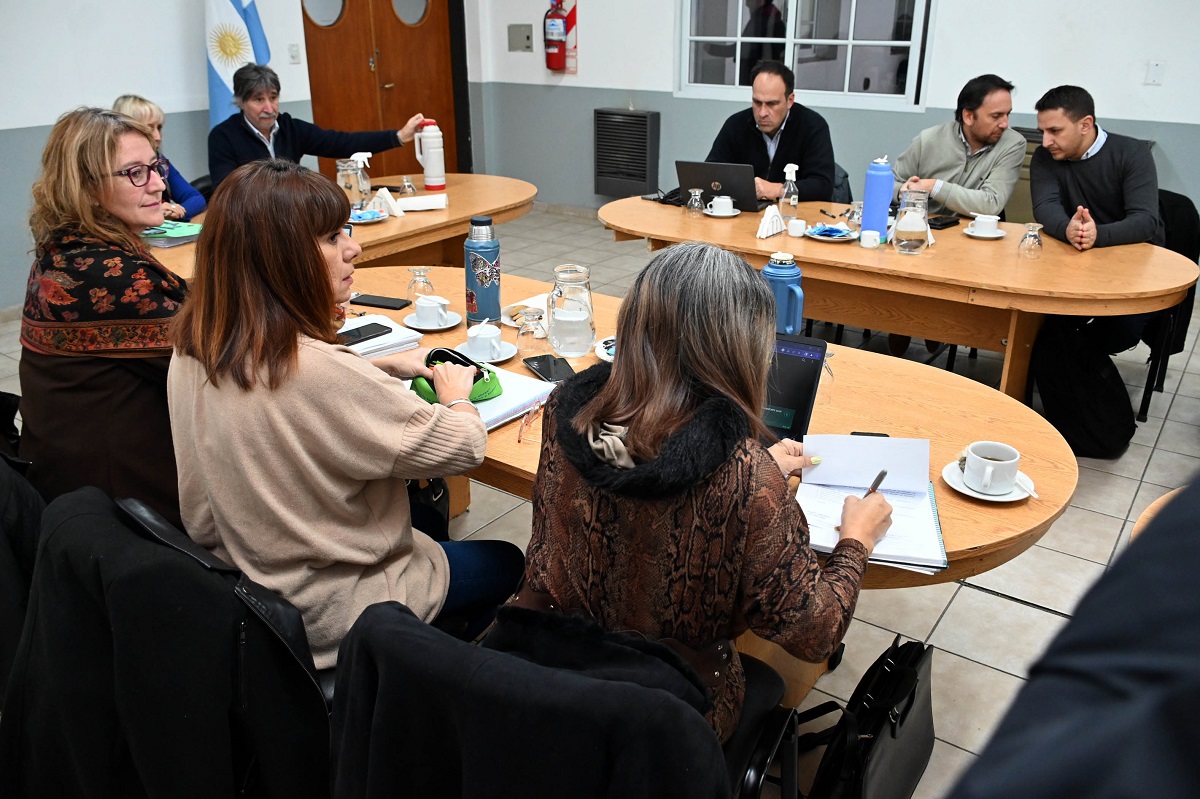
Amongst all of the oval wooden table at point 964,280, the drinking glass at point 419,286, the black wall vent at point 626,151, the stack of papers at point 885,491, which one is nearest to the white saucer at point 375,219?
the oval wooden table at point 964,280

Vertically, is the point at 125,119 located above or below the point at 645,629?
above

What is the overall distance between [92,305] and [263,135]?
2.75 meters

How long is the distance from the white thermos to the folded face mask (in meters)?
2.14

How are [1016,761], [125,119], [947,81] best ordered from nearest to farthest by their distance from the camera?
[1016,761] < [125,119] < [947,81]

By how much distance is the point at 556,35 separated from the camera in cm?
676

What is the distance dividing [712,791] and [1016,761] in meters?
0.58

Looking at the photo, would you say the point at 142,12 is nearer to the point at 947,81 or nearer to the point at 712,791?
the point at 947,81

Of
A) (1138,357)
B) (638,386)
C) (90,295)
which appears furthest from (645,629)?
(1138,357)

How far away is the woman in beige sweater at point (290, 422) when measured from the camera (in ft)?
4.49

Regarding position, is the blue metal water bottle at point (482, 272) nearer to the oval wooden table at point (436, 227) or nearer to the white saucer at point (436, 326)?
the white saucer at point (436, 326)

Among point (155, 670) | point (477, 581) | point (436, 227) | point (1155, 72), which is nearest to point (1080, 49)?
point (1155, 72)

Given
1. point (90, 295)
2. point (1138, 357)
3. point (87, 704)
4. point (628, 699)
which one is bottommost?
point (1138, 357)

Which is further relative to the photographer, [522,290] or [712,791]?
[522,290]

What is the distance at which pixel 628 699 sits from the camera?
2.82ft
